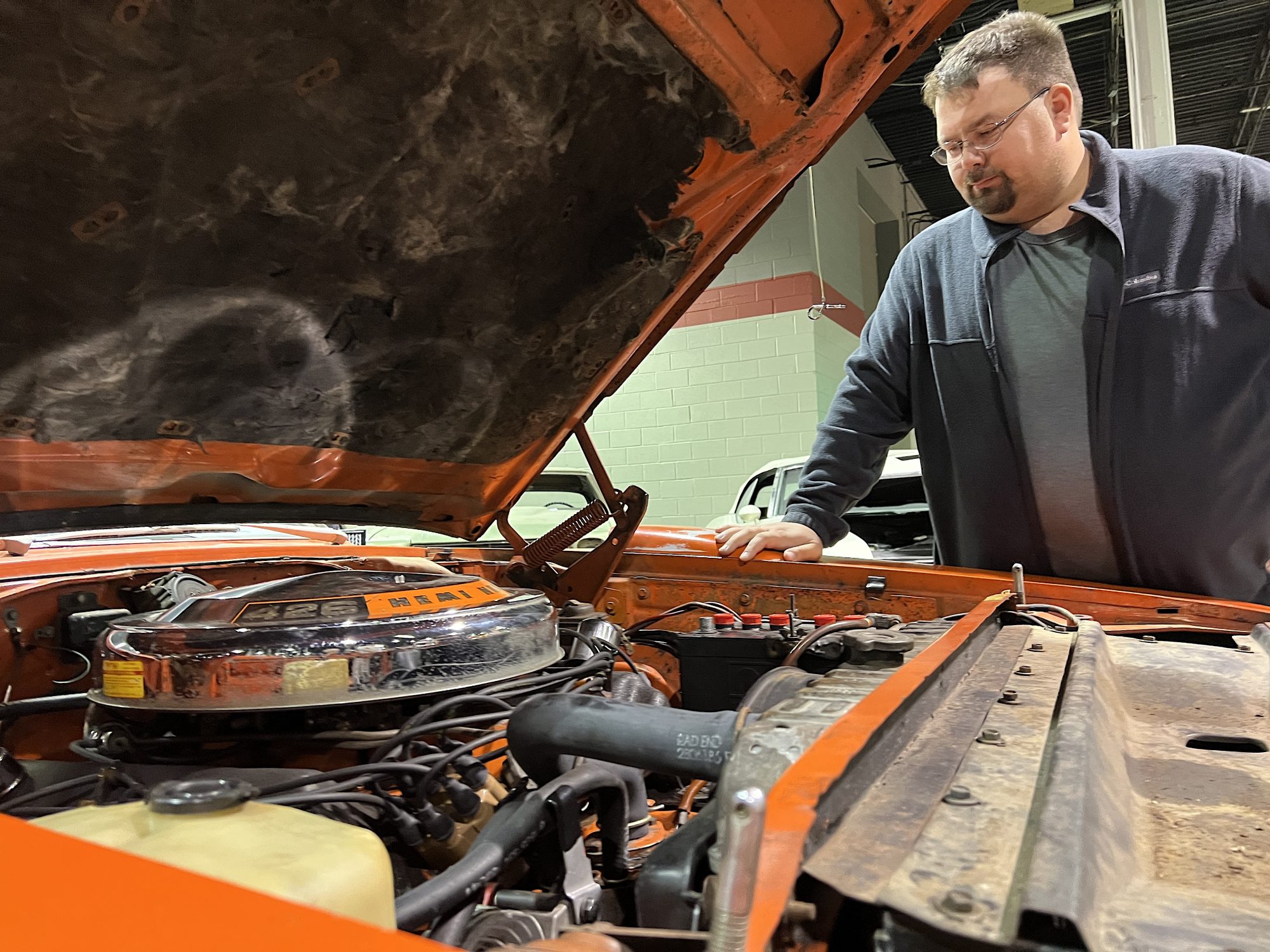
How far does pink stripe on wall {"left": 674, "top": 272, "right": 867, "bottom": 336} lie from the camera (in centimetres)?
643

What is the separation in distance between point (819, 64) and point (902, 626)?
100 cm

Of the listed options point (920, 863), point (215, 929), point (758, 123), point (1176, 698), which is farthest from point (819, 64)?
point (215, 929)

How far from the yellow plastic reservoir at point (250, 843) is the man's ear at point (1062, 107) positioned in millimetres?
2167

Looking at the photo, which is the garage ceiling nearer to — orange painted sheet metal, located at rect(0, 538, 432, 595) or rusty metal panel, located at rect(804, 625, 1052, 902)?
orange painted sheet metal, located at rect(0, 538, 432, 595)

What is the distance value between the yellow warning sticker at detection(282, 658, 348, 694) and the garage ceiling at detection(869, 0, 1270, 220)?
5602mm

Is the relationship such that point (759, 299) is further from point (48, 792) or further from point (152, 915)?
point (152, 915)

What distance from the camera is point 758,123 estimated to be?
4.49ft

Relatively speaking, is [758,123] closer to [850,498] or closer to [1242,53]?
[850,498]

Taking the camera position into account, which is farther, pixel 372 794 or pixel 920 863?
pixel 372 794

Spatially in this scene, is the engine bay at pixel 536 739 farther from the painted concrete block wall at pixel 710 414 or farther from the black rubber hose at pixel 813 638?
the painted concrete block wall at pixel 710 414

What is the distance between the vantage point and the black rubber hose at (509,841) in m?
0.68

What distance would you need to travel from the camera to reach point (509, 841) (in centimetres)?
76

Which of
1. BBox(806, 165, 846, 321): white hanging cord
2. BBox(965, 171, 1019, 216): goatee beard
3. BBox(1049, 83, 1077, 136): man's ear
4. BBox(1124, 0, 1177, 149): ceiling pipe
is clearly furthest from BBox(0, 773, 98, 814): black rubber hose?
BBox(806, 165, 846, 321): white hanging cord

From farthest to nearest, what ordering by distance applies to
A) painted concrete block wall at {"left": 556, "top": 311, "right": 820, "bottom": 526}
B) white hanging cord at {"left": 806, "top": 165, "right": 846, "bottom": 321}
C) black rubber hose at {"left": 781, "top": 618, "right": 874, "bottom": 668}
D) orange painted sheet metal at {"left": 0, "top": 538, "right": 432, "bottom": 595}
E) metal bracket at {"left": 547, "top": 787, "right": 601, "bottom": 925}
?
1. painted concrete block wall at {"left": 556, "top": 311, "right": 820, "bottom": 526}
2. white hanging cord at {"left": 806, "top": 165, "right": 846, "bottom": 321}
3. orange painted sheet metal at {"left": 0, "top": 538, "right": 432, "bottom": 595}
4. black rubber hose at {"left": 781, "top": 618, "right": 874, "bottom": 668}
5. metal bracket at {"left": 547, "top": 787, "right": 601, "bottom": 925}
